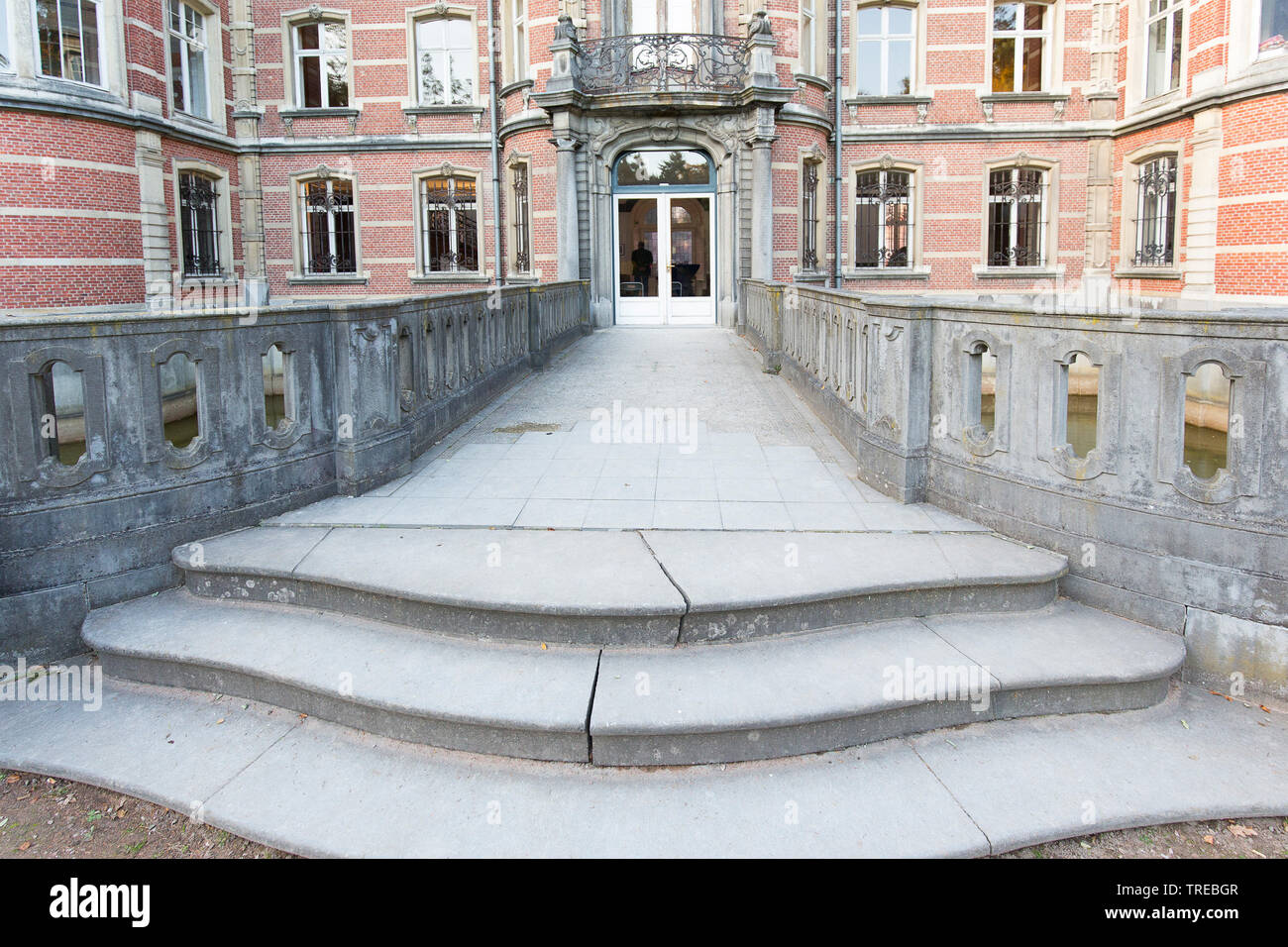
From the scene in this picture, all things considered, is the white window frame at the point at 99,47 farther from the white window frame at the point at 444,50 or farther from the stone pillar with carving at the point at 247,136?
the white window frame at the point at 444,50

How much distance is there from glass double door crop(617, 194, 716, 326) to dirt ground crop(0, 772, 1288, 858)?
645 inches

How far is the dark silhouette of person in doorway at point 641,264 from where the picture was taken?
1947 centimetres

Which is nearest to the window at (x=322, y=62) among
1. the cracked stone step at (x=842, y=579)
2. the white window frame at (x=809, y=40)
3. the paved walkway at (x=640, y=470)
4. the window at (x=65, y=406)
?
the white window frame at (x=809, y=40)

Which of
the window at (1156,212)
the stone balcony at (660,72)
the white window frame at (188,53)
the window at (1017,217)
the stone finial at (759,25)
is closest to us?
the stone finial at (759,25)

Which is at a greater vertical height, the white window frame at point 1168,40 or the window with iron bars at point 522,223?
the white window frame at point 1168,40

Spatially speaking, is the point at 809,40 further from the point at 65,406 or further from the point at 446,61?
the point at 65,406

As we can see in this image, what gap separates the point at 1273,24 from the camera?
14.3 m

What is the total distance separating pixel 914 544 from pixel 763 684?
6.05 feet

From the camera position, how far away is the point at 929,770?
3.90 m

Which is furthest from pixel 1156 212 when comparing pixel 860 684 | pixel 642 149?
pixel 860 684

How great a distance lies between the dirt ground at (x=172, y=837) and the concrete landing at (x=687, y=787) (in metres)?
0.06

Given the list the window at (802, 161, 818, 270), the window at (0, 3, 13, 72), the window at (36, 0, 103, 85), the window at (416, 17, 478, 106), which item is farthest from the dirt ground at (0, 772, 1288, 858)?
the window at (416, 17, 478, 106)

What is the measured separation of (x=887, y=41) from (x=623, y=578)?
19.5m
